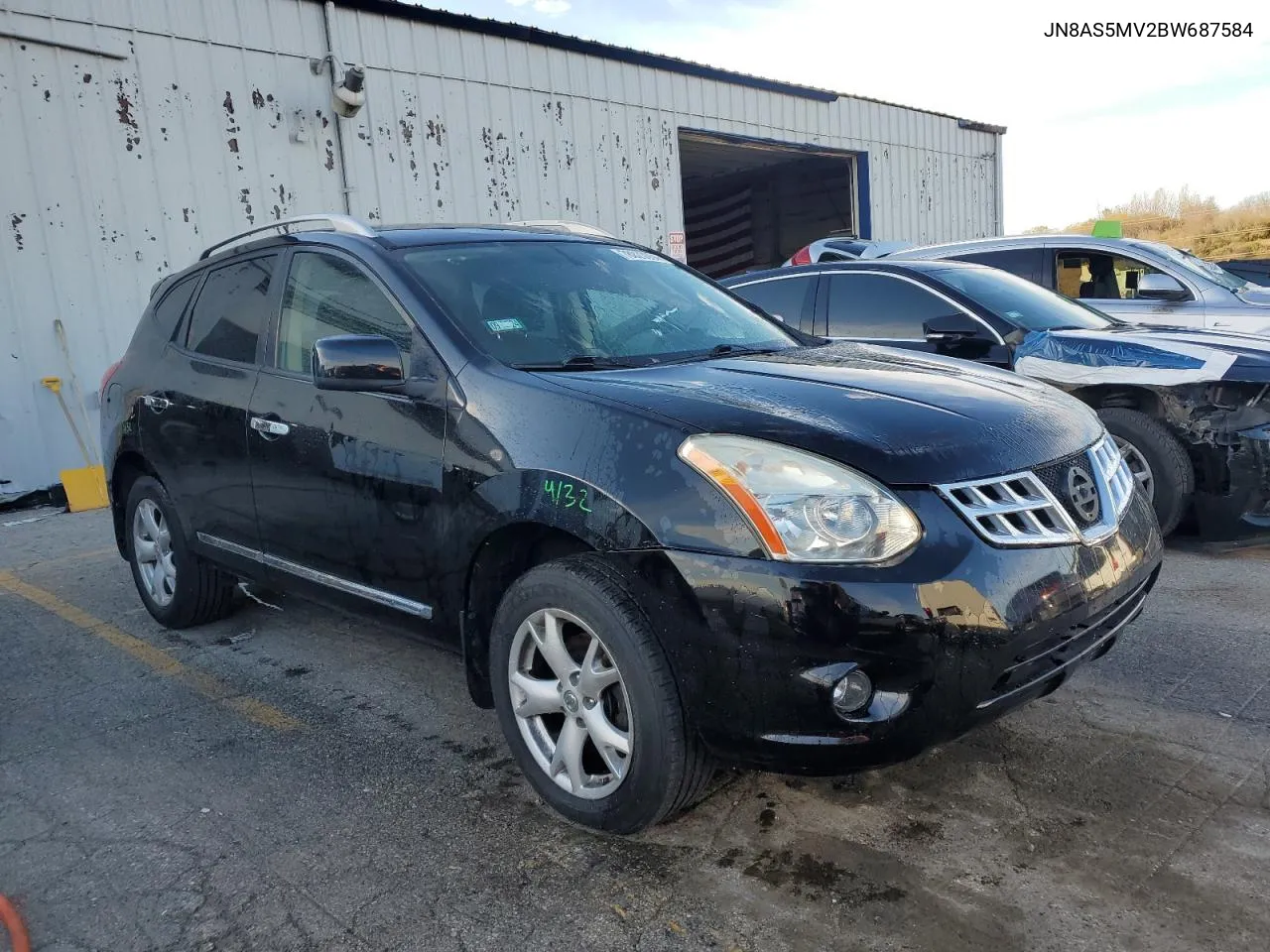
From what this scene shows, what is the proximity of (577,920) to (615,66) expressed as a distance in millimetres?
11412

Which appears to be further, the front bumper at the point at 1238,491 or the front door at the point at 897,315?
the front door at the point at 897,315

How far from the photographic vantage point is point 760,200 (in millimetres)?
20375

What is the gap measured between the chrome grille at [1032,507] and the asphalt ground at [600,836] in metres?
0.78

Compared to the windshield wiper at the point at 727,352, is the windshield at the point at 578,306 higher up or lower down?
higher up

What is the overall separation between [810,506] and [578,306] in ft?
4.62

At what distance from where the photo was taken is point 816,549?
7.52 feet

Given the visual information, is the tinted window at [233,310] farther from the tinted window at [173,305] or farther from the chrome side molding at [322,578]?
the chrome side molding at [322,578]

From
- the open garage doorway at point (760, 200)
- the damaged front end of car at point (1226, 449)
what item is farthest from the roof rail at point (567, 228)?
the open garage doorway at point (760, 200)

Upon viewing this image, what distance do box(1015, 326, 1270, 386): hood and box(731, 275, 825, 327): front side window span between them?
151cm

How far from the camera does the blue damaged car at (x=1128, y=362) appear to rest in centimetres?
490

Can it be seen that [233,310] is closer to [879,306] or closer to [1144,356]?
[879,306]

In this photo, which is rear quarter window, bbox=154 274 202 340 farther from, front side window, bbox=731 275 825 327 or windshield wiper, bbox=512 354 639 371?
front side window, bbox=731 275 825 327

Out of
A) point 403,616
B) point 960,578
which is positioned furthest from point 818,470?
point 403,616

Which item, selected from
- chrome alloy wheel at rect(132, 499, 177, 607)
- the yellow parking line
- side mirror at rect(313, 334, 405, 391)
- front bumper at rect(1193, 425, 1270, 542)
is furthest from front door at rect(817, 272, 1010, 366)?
chrome alloy wheel at rect(132, 499, 177, 607)
